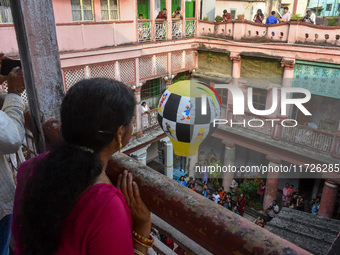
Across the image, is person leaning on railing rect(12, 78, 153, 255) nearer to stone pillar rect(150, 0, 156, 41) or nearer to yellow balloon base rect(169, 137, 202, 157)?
yellow balloon base rect(169, 137, 202, 157)

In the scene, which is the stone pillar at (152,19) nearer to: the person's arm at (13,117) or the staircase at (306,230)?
the staircase at (306,230)

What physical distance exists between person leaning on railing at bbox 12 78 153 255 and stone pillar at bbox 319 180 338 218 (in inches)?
442

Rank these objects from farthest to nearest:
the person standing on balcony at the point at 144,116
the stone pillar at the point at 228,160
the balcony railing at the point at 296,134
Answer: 1. the stone pillar at the point at 228,160
2. the person standing on balcony at the point at 144,116
3. the balcony railing at the point at 296,134

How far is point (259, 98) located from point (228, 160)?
10.1ft

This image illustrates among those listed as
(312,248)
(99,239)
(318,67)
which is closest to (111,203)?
(99,239)

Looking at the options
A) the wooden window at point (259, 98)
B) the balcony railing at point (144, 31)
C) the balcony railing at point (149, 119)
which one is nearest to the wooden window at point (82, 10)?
the balcony railing at point (144, 31)

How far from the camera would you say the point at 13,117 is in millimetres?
1763

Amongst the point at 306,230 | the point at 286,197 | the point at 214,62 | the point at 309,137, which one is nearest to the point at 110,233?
the point at 306,230

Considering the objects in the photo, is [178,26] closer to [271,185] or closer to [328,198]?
[271,185]

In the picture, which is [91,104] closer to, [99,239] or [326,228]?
[99,239]

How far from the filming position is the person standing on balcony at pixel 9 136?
1601mm

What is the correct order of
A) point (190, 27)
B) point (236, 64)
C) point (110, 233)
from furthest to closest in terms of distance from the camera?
point (190, 27)
point (236, 64)
point (110, 233)

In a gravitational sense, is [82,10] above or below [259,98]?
above

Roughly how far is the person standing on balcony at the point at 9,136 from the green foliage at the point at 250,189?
12268 mm
